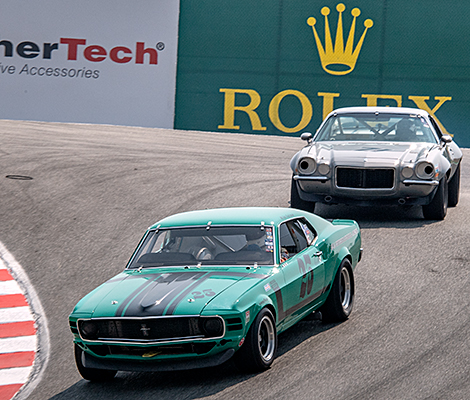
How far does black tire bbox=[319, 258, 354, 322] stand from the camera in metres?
6.74

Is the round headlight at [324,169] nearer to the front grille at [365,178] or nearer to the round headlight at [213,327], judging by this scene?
the front grille at [365,178]

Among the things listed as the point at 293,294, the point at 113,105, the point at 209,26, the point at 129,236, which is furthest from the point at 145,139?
the point at 293,294

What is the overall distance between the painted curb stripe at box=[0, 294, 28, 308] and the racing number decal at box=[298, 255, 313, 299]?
10.7 feet

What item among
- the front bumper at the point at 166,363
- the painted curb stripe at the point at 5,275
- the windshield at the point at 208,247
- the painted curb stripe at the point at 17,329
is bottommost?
the painted curb stripe at the point at 17,329

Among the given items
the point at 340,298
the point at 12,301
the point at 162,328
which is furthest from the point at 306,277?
the point at 12,301

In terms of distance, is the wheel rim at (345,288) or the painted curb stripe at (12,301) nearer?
the wheel rim at (345,288)

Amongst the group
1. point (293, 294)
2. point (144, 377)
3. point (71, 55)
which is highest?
point (71, 55)

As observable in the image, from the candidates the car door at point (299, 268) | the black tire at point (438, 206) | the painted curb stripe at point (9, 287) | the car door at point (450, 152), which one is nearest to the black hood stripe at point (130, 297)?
the car door at point (299, 268)

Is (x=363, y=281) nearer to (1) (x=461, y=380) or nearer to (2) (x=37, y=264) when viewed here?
(1) (x=461, y=380)

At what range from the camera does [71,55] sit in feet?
74.2

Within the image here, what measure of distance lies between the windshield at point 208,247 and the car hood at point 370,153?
4.03 metres

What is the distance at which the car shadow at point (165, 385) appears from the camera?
5336 mm

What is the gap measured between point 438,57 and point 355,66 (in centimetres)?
242

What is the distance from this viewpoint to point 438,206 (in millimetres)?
10414
